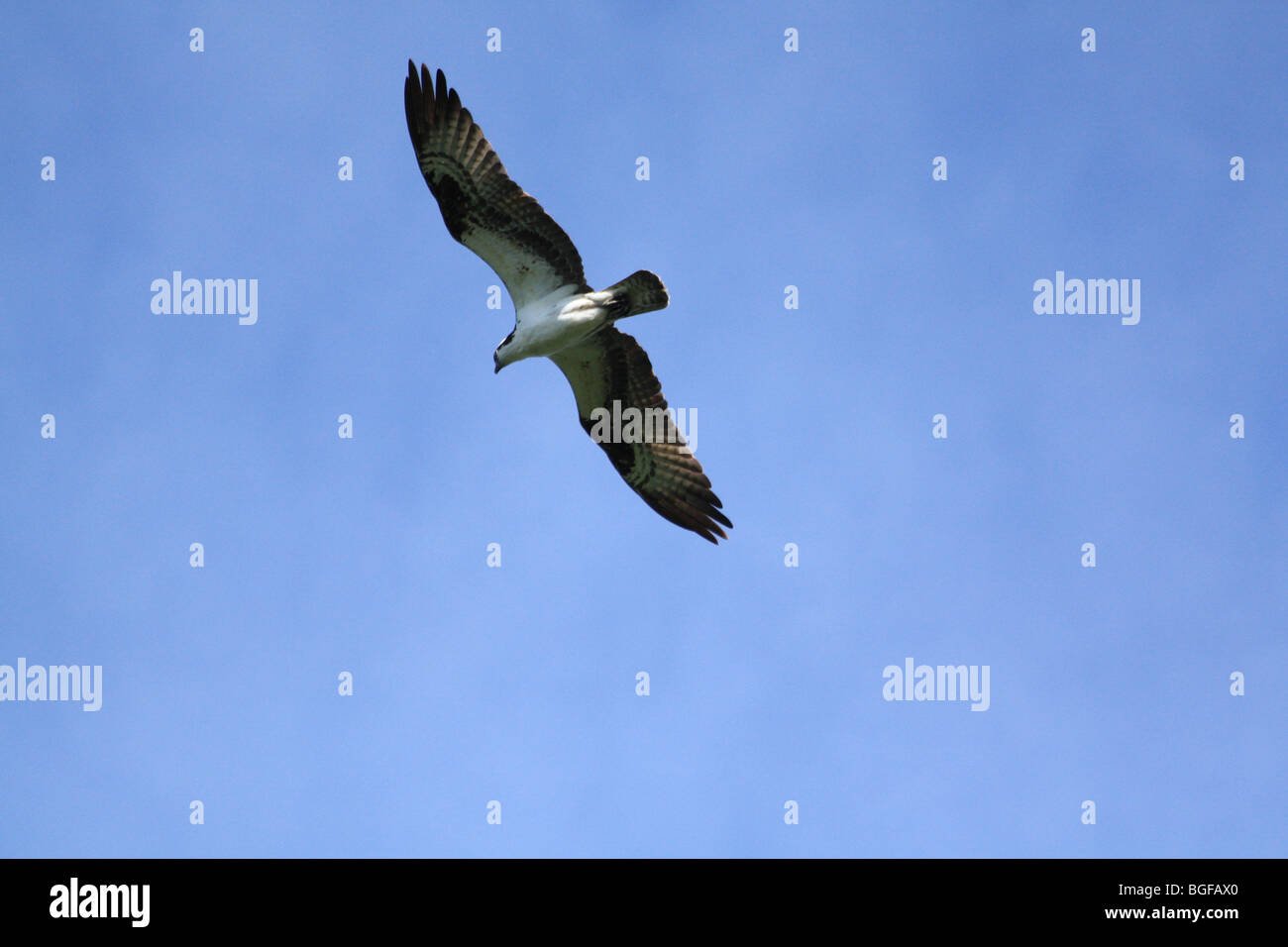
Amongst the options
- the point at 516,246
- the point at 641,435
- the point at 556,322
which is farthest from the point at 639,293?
the point at 641,435

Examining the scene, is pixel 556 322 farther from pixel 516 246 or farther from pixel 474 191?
pixel 474 191

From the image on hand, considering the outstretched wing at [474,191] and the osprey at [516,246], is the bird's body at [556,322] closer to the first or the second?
the osprey at [516,246]

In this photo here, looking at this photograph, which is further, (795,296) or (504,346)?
(795,296)

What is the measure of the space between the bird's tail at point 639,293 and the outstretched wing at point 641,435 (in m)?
0.91

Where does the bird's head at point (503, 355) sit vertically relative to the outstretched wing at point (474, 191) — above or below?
below

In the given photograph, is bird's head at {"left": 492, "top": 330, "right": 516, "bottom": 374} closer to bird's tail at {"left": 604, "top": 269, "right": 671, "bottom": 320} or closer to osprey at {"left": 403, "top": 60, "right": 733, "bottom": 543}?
osprey at {"left": 403, "top": 60, "right": 733, "bottom": 543}

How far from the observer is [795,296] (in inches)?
548

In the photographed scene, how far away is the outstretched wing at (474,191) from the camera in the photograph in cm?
1060

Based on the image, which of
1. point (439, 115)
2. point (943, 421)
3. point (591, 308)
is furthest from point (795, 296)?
point (439, 115)

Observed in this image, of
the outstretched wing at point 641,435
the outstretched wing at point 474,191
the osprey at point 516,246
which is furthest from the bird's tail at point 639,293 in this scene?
the outstretched wing at point 641,435
